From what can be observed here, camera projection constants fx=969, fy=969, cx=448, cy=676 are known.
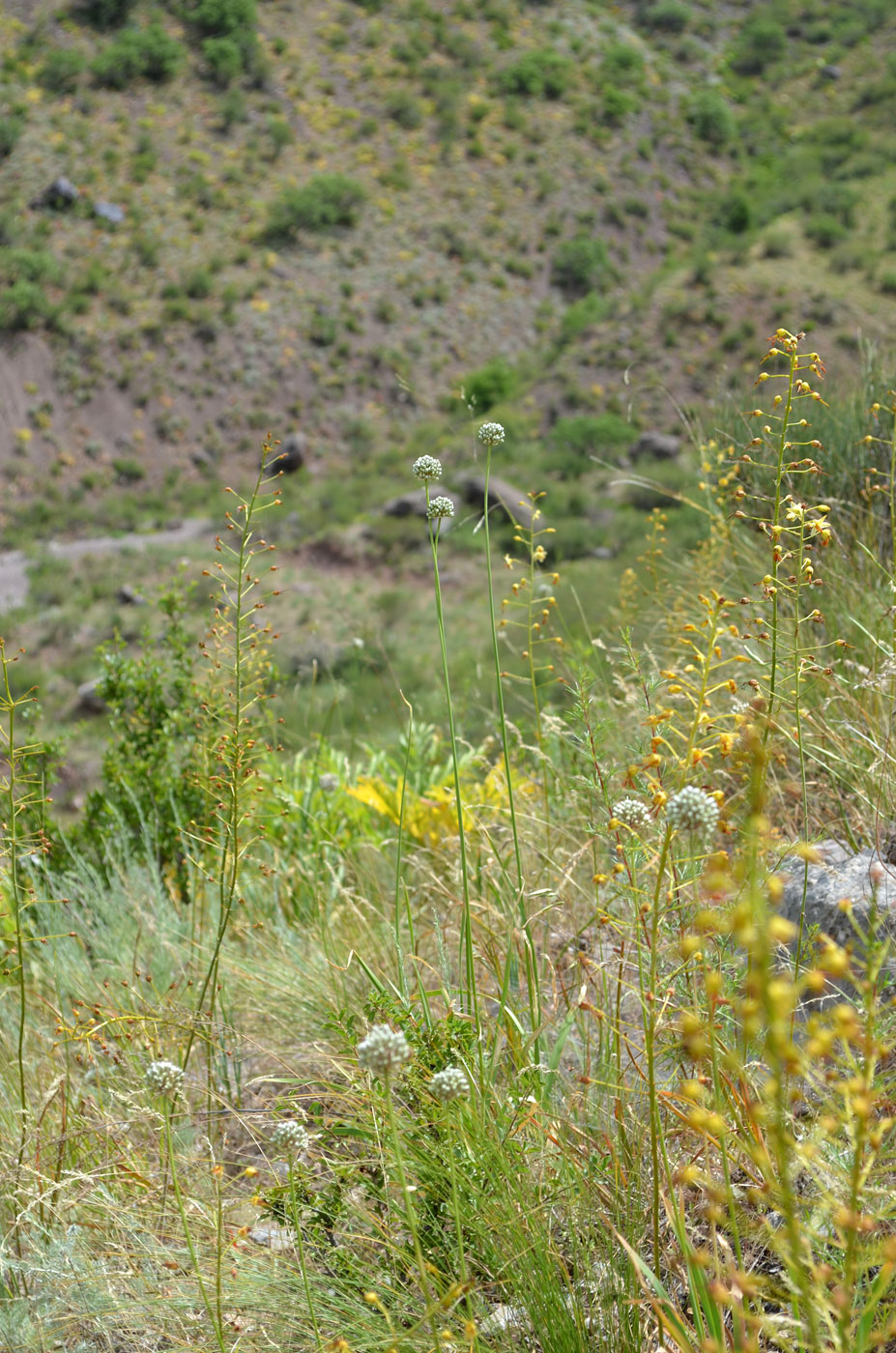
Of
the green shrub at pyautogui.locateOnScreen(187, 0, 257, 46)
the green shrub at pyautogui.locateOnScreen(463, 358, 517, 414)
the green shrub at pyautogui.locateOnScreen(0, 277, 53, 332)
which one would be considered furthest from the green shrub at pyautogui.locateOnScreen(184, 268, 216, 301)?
the green shrub at pyautogui.locateOnScreen(187, 0, 257, 46)

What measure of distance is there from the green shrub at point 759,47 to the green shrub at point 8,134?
2478 centimetres

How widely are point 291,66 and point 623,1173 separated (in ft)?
108

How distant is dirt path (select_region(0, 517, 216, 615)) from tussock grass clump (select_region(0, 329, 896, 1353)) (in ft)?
47.8

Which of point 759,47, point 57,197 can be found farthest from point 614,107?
point 57,197

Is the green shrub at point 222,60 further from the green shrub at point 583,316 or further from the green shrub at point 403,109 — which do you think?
the green shrub at point 583,316

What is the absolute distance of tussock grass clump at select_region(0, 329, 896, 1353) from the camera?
890mm

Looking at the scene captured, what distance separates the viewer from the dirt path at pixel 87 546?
15863 millimetres

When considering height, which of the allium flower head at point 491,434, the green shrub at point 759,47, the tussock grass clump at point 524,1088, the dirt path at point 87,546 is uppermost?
the green shrub at point 759,47

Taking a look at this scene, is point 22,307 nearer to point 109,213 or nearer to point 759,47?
point 109,213

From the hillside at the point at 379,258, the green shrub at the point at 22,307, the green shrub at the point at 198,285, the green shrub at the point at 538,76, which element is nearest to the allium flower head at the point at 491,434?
the hillside at the point at 379,258

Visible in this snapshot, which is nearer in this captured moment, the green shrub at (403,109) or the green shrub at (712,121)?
the green shrub at (403,109)

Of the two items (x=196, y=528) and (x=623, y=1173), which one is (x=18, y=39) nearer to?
(x=196, y=528)

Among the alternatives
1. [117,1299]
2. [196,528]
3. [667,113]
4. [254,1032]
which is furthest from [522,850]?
[667,113]

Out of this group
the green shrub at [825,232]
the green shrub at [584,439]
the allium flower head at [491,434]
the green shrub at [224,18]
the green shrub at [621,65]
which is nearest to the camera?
the allium flower head at [491,434]
